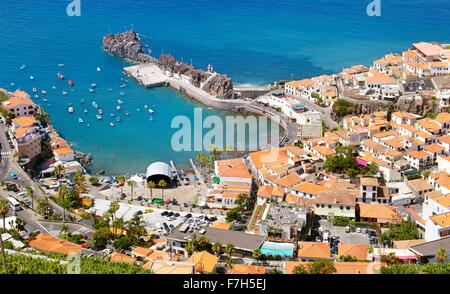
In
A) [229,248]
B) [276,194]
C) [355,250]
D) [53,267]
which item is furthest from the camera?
[276,194]

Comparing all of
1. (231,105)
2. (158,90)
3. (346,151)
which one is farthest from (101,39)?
(346,151)

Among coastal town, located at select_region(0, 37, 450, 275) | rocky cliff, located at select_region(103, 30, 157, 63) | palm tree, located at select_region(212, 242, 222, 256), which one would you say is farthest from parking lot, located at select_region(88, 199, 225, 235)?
rocky cliff, located at select_region(103, 30, 157, 63)

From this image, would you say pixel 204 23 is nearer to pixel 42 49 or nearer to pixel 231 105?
pixel 42 49

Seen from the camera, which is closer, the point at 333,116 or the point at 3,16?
the point at 333,116

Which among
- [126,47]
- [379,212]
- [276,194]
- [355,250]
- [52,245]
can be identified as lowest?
[355,250]

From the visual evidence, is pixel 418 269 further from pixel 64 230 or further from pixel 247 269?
pixel 64 230

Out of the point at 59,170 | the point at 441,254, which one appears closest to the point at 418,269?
the point at 441,254

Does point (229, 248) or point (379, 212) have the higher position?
point (379, 212)

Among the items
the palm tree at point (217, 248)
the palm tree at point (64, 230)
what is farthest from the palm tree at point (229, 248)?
the palm tree at point (64, 230)
